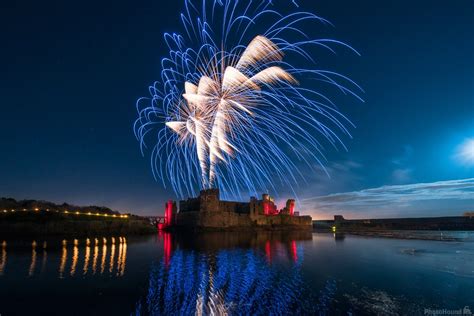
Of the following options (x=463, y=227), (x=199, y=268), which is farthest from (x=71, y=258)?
(x=463, y=227)

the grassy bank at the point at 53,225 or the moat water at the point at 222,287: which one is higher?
the grassy bank at the point at 53,225

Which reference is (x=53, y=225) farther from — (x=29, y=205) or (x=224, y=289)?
(x=224, y=289)

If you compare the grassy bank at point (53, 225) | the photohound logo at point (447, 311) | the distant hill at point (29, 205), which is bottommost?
the photohound logo at point (447, 311)

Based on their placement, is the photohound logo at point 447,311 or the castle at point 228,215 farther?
the castle at point 228,215

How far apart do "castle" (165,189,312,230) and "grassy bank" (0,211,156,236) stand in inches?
1019

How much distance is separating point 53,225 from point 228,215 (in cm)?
5086

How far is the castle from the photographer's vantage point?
292 feet

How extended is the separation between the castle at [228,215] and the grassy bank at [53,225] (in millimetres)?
25892

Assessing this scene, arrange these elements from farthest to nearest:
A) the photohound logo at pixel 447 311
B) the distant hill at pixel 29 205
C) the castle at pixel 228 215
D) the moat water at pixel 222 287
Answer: the castle at pixel 228 215 < the distant hill at pixel 29 205 < the moat water at pixel 222 287 < the photohound logo at pixel 447 311

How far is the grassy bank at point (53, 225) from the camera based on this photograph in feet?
162

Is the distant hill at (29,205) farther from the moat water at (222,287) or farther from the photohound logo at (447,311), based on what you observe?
the photohound logo at (447,311)

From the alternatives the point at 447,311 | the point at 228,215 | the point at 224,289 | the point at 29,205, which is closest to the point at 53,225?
the point at 29,205

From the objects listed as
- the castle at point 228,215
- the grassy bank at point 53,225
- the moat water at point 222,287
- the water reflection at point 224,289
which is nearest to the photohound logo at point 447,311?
the moat water at point 222,287

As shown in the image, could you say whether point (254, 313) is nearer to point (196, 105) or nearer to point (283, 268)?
point (283, 268)
